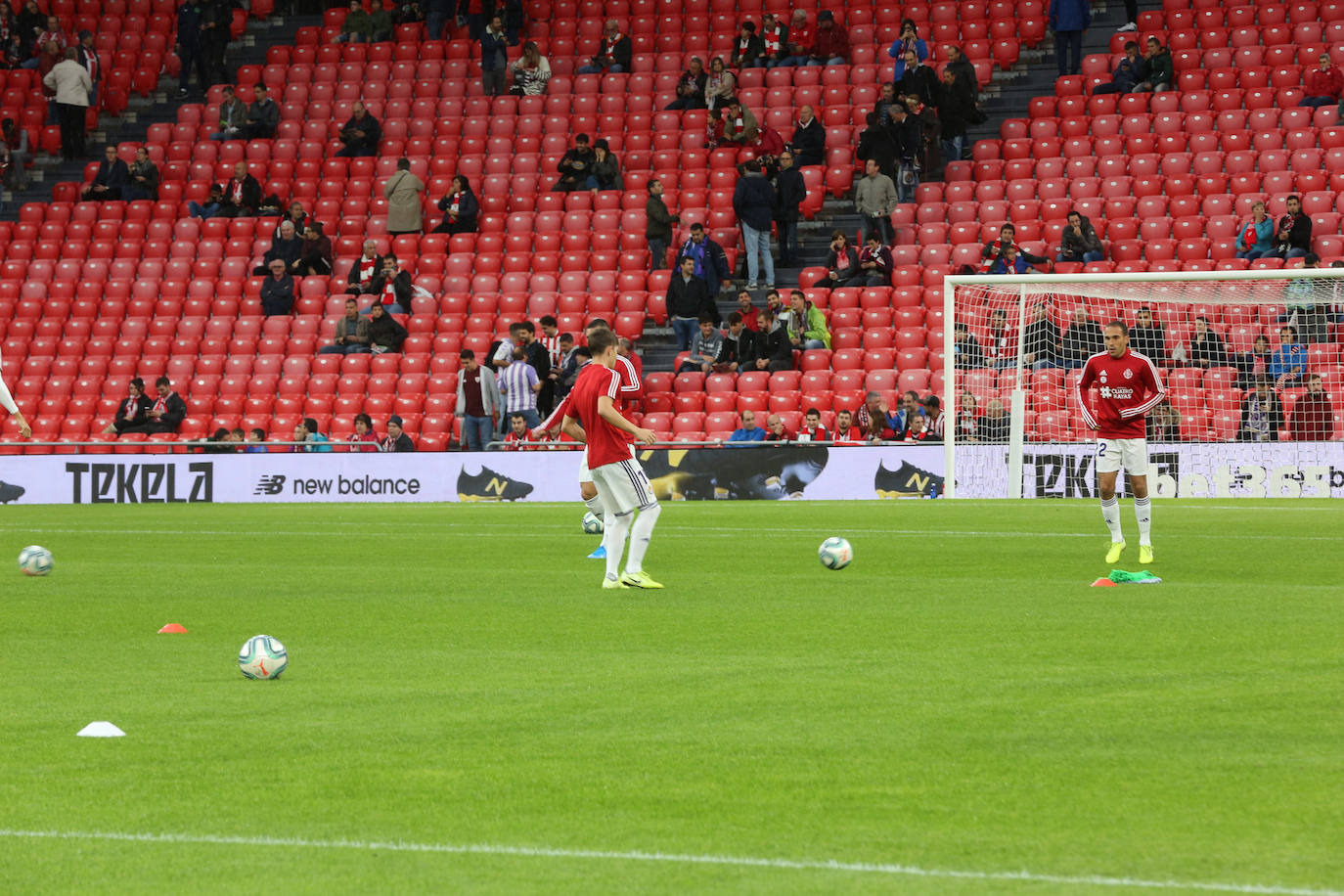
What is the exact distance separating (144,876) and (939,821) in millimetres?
2316

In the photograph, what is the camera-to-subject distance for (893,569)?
14.6 m

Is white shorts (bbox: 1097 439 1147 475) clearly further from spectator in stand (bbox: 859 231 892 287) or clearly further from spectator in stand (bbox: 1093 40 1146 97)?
Result: spectator in stand (bbox: 1093 40 1146 97)

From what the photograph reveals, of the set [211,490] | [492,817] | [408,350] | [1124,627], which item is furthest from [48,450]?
[492,817]

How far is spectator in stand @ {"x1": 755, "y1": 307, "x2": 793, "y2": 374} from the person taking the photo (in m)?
27.3

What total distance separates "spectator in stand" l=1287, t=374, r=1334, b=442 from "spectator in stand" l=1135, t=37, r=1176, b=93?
759cm

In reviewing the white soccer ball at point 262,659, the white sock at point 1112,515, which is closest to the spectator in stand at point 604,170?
the white sock at point 1112,515

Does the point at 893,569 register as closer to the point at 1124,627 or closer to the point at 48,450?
the point at 1124,627

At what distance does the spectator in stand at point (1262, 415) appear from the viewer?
23.9 m

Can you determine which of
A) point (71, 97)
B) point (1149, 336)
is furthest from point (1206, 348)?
point (71, 97)

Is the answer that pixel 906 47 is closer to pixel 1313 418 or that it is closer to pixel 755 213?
pixel 755 213

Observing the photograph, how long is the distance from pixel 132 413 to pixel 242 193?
587 centimetres

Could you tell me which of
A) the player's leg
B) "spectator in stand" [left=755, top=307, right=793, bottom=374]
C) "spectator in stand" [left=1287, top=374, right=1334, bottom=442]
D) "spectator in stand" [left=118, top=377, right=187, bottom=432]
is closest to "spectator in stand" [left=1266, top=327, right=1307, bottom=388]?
"spectator in stand" [left=1287, top=374, right=1334, bottom=442]

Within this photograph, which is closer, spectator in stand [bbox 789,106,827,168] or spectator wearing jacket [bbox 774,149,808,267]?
spectator wearing jacket [bbox 774,149,808,267]

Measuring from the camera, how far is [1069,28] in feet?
101
